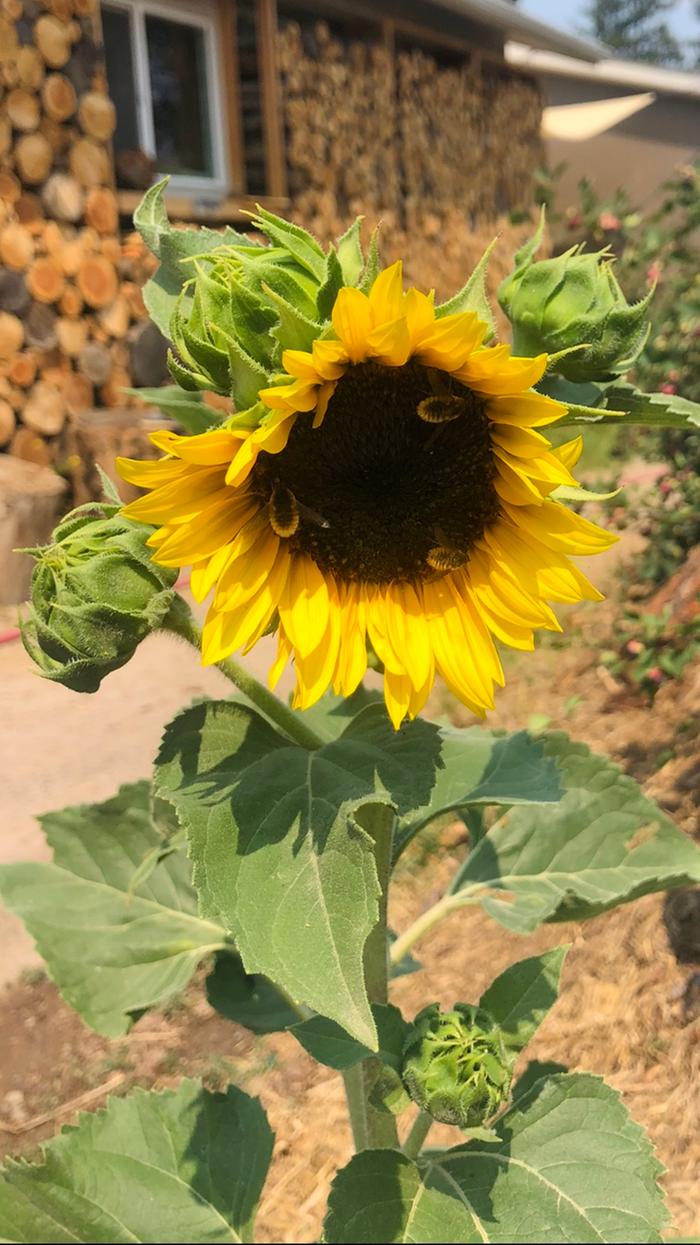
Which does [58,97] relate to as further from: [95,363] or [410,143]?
[410,143]

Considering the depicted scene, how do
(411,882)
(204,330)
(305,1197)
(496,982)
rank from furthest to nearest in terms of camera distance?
(411,882)
(305,1197)
(496,982)
(204,330)

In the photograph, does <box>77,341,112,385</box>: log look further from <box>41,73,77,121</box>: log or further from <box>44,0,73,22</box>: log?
<box>44,0,73,22</box>: log

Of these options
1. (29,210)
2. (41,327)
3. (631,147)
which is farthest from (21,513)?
(631,147)

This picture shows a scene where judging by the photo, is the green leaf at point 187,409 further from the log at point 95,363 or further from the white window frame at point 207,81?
the white window frame at point 207,81

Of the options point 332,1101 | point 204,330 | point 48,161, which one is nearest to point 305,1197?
point 332,1101

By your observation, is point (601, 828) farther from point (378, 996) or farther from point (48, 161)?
point (48, 161)

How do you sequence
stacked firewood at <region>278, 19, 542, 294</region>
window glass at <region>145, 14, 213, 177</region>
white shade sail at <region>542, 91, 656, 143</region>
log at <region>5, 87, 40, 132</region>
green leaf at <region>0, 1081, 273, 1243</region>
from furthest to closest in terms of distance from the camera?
white shade sail at <region>542, 91, 656, 143</region>
stacked firewood at <region>278, 19, 542, 294</region>
window glass at <region>145, 14, 213, 177</region>
log at <region>5, 87, 40, 132</region>
green leaf at <region>0, 1081, 273, 1243</region>

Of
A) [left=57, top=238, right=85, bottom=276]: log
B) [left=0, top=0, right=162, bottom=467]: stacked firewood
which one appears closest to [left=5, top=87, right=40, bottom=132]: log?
[left=0, top=0, right=162, bottom=467]: stacked firewood

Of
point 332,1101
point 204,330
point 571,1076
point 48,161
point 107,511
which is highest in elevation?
point 48,161

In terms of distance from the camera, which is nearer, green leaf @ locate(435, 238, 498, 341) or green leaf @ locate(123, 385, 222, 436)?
green leaf @ locate(435, 238, 498, 341)
